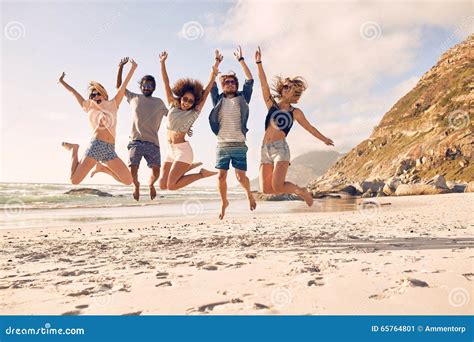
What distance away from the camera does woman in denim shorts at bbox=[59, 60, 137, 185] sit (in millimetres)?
5402

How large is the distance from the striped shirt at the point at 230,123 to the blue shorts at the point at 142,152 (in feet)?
3.43

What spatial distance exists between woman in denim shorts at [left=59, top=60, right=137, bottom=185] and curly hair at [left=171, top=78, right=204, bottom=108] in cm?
76

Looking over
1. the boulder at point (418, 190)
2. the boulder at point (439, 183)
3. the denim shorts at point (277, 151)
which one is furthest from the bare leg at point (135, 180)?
A: the boulder at point (439, 183)

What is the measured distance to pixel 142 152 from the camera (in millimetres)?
5871

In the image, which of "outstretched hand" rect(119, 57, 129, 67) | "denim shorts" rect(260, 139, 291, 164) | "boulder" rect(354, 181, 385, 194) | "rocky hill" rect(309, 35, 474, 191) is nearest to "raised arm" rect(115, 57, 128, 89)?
"outstretched hand" rect(119, 57, 129, 67)

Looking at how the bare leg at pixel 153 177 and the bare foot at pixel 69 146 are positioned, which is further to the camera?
the bare leg at pixel 153 177

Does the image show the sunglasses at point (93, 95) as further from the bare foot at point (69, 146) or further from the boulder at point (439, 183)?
the boulder at point (439, 183)

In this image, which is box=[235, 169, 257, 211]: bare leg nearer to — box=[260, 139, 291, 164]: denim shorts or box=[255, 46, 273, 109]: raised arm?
box=[260, 139, 291, 164]: denim shorts

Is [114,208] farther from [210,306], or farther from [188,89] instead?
[210,306]

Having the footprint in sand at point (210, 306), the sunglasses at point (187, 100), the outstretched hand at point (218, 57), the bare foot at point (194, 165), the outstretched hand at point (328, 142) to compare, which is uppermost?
the outstretched hand at point (218, 57)

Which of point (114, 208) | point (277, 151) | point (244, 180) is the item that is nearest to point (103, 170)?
point (244, 180)

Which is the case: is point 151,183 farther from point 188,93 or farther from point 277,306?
point 277,306

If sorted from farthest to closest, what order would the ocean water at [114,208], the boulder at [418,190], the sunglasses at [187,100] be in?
the boulder at [418,190]
the ocean water at [114,208]
the sunglasses at [187,100]

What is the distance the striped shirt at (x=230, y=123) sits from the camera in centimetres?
569
